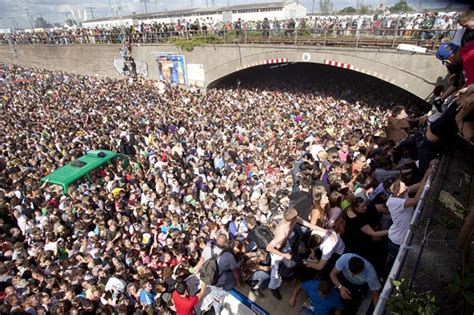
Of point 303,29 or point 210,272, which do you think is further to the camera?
point 303,29

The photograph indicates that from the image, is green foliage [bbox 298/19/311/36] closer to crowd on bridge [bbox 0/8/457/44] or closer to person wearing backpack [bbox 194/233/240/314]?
crowd on bridge [bbox 0/8/457/44]

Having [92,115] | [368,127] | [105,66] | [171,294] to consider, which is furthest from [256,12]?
[171,294]

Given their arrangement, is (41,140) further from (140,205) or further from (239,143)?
(239,143)

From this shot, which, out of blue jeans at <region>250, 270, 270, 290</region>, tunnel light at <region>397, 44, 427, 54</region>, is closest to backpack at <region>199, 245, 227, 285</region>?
blue jeans at <region>250, 270, 270, 290</region>

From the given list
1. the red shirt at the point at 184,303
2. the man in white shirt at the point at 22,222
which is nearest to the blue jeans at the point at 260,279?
the red shirt at the point at 184,303

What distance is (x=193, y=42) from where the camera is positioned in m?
20.0

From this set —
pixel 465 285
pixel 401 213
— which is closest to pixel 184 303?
pixel 401 213

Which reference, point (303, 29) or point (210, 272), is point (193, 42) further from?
point (210, 272)

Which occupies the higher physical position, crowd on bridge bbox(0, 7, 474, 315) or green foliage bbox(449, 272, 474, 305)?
green foliage bbox(449, 272, 474, 305)

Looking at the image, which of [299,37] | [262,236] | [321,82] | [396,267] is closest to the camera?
[396,267]

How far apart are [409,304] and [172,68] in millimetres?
21874

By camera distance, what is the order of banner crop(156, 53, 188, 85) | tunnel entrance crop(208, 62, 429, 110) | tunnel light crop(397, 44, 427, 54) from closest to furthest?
tunnel light crop(397, 44, 427, 54) → tunnel entrance crop(208, 62, 429, 110) → banner crop(156, 53, 188, 85)

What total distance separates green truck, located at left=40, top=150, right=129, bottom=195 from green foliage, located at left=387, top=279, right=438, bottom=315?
9.07m

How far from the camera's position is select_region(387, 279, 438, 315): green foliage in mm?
2219
